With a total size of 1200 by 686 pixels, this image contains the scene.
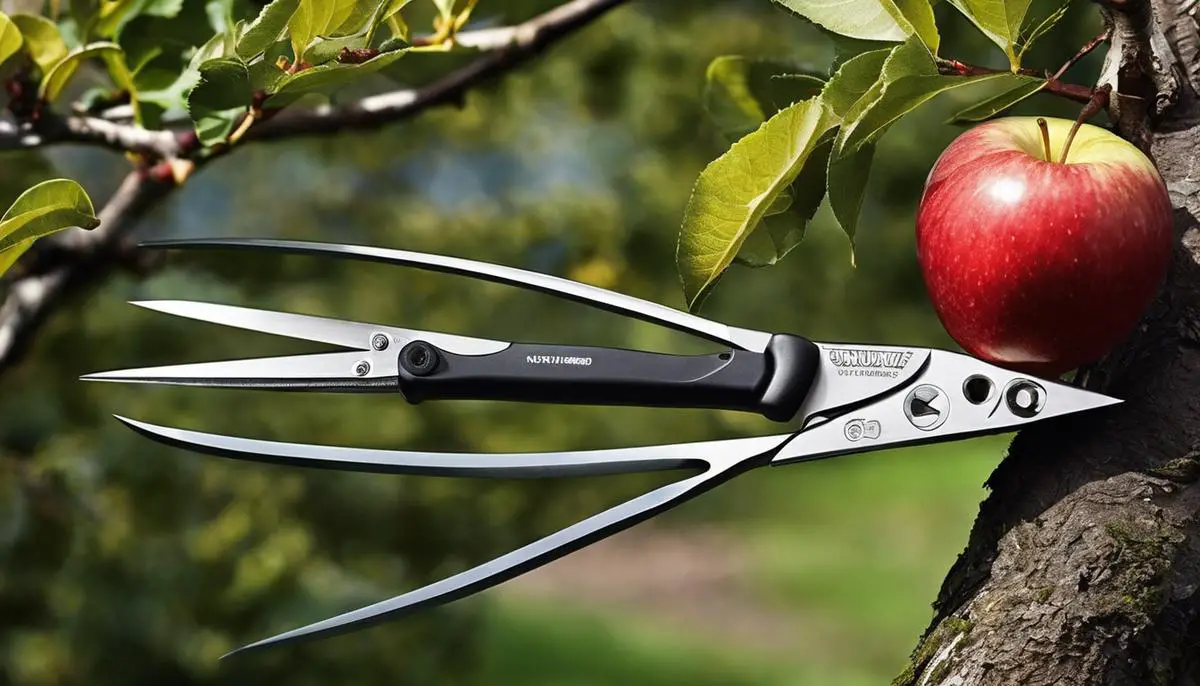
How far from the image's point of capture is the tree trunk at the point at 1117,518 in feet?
1.88

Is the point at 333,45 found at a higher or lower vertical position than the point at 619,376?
higher

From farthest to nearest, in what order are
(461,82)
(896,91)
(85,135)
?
(461,82) → (85,135) → (896,91)

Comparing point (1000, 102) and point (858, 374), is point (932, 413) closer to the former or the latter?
point (858, 374)

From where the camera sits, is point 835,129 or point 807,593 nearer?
point 835,129

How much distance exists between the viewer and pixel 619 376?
660 mm

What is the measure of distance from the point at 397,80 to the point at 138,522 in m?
1.21

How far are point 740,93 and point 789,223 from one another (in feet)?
0.75

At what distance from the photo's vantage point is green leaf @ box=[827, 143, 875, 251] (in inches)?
25.5

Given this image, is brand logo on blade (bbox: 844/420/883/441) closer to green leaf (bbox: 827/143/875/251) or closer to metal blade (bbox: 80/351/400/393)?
green leaf (bbox: 827/143/875/251)

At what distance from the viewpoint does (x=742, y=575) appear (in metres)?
5.58

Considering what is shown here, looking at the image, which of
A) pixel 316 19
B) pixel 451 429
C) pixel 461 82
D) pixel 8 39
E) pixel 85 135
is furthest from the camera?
pixel 451 429

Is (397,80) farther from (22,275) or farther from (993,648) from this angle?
(993,648)

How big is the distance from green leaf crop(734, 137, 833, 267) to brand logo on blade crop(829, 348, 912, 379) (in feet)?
0.25

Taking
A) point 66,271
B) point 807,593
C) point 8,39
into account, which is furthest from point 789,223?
point 807,593
